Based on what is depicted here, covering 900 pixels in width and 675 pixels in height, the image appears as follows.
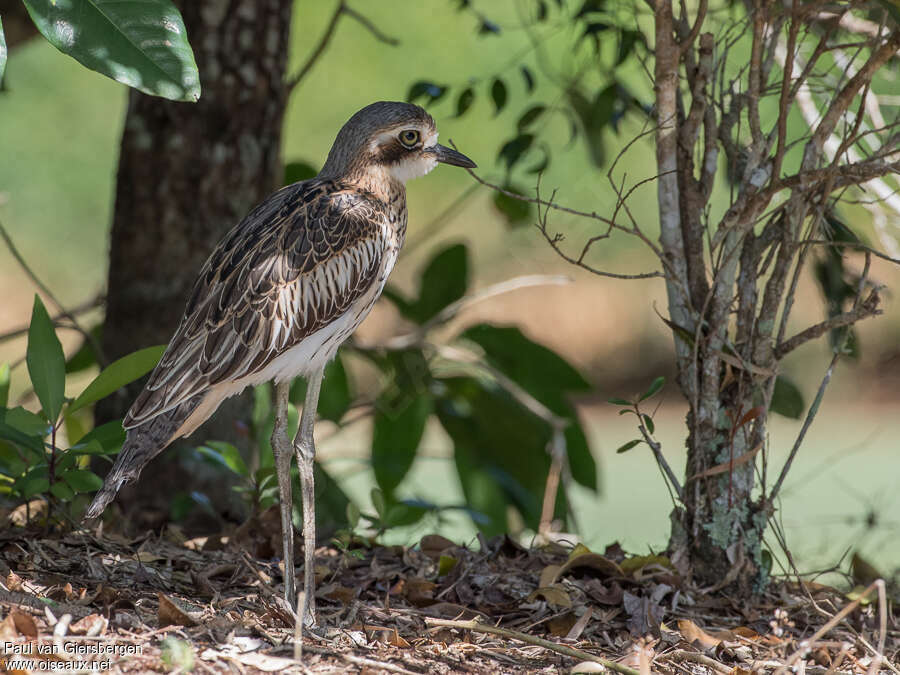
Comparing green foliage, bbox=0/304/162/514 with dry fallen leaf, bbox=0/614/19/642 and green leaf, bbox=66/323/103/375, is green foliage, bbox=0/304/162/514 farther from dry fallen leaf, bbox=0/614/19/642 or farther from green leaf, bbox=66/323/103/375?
green leaf, bbox=66/323/103/375

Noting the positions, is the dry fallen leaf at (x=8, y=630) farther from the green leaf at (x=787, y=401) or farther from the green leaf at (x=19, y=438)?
the green leaf at (x=787, y=401)

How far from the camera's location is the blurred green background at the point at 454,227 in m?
8.88

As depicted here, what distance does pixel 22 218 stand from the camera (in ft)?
33.4

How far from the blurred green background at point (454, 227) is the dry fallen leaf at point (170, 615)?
17.3ft

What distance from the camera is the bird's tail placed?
2.68 metres

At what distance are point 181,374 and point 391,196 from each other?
0.90 m

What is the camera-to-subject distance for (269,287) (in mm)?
3000

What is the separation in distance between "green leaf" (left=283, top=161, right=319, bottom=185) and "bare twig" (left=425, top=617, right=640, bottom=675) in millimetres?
2249

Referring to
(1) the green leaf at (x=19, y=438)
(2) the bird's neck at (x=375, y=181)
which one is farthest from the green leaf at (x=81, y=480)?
(2) the bird's neck at (x=375, y=181)

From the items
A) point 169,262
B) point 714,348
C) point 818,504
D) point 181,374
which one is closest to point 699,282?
point 714,348

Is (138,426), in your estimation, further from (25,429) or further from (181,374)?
(25,429)

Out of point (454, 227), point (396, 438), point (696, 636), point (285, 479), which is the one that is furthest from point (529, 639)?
point (454, 227)

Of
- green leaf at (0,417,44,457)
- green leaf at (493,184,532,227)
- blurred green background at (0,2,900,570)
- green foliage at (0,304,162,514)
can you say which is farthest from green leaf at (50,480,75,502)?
blurred green background at (0,2,900,570)

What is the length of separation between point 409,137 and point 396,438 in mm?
1370
